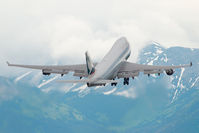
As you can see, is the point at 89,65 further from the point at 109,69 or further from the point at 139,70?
the point at 139,70

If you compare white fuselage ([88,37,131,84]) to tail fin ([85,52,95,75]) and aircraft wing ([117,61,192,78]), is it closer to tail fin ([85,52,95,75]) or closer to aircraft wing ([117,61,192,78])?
tail fin ([85,52,95,75])

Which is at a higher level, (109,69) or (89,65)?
(89,65)

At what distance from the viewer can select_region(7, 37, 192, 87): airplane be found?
247 feet

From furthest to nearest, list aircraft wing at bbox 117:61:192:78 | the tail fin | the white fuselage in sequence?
aircraft wing at bbox 117:61:192:78, the white fuselage, the tail fin

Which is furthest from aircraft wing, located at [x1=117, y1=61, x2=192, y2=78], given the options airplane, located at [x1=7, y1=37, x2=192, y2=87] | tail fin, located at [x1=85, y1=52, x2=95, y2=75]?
tail fin, located at [x1=85, y1=52, x2=95, y2=75]

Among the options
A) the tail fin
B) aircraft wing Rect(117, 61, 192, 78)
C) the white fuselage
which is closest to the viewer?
the tail fin

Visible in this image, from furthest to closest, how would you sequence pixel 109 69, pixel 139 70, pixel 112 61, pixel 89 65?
pixel 139 70
pixel 112 61
pixel 109 69
pixel 89 65

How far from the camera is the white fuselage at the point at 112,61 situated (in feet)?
248

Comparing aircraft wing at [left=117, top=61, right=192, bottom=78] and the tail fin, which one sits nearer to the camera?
the tail fin

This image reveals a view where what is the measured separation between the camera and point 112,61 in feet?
273

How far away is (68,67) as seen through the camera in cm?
8462

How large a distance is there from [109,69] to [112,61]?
14.5 ft

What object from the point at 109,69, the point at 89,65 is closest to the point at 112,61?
the point at 109,69

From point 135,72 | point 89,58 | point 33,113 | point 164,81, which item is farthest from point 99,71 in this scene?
point 33,113
